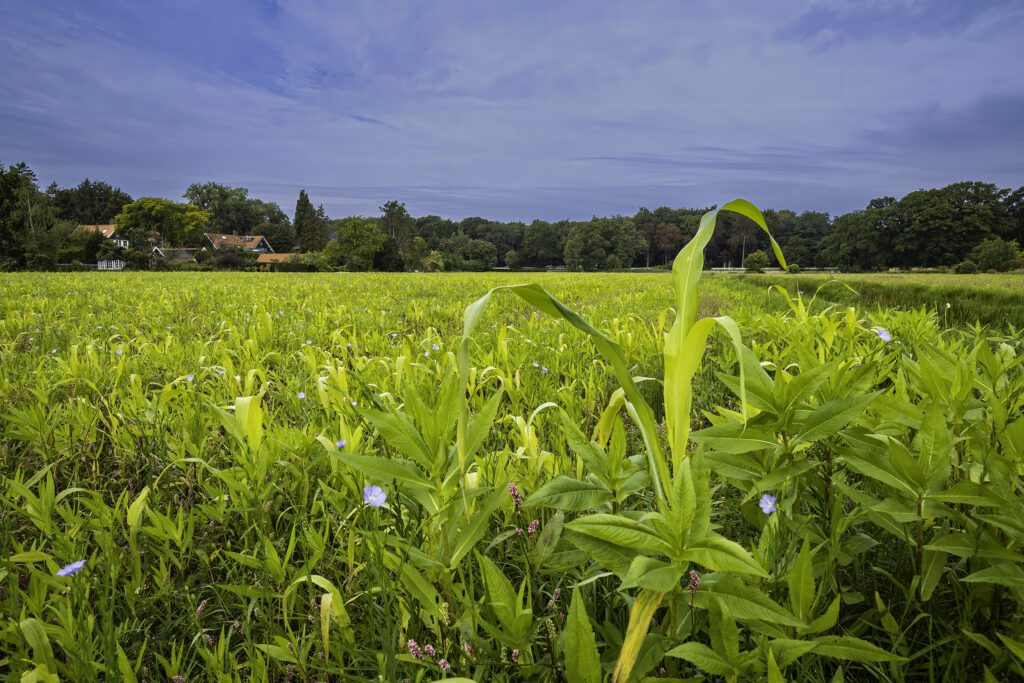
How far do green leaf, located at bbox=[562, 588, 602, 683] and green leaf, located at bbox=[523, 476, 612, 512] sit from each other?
0.93ft

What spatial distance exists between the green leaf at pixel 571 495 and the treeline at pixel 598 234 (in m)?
38.5

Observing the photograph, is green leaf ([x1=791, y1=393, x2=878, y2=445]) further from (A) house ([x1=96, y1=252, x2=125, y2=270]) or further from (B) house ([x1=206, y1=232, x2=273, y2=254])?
(B) house ([x1=206, y1=232, x2=273, y2=254])

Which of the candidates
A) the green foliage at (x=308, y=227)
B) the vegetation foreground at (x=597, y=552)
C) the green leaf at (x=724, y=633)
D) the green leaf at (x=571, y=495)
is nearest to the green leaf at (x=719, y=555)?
the vegetation foreground at (x=597, y=552)

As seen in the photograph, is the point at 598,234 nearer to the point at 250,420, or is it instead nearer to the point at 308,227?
the point at 308,227

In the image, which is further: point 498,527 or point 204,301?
point 204,301

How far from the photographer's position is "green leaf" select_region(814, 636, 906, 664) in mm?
780

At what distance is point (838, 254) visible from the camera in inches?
2763

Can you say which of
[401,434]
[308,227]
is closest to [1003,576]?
[401,434]

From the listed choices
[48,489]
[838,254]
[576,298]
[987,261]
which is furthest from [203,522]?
[838,254]

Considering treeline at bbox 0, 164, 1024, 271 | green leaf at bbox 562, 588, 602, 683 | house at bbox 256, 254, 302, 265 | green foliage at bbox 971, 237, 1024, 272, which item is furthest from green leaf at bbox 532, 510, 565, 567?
house at bbox 256, 254, 302, 265

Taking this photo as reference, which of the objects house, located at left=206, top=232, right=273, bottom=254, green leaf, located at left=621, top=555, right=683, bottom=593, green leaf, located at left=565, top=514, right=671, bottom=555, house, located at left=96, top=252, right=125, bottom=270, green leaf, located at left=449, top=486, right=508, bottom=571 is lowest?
green leaf, located at left=449, top=486, right=508, bottom=571

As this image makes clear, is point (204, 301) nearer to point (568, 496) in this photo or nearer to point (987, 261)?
point (568, 496)

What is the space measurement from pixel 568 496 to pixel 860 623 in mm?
676

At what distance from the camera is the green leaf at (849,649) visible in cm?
78
